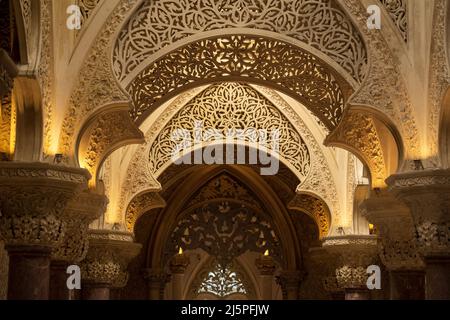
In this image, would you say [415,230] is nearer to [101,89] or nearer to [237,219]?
[101,89]

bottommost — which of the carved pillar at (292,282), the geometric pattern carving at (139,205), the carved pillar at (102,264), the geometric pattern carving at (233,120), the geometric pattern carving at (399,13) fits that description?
the carved pillar at (102,264)

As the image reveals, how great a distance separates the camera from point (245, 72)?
39.6 feet

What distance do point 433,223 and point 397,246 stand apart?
2134 mm

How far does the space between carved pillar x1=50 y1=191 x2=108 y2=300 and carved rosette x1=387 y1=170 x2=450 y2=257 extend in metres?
3.83

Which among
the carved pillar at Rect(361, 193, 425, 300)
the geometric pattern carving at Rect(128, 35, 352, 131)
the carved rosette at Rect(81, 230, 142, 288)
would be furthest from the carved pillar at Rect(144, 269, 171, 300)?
the geometric pattern carving at Rect(128, 35, 352, 131)

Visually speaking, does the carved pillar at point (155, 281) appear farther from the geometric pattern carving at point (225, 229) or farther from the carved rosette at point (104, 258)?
the carved rosette at point (104, 258)

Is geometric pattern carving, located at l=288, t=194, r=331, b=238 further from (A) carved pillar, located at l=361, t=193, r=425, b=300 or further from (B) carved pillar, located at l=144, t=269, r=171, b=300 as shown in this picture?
(B) carved pillar, located at l=144, t=269, r=171, b=300

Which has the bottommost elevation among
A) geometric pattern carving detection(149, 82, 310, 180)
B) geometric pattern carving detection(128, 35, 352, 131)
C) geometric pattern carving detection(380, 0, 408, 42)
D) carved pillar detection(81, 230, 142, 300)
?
carved pillar detection(81, 230, 142, 300)

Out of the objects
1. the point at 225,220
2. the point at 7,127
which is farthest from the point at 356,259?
the point at 7,127

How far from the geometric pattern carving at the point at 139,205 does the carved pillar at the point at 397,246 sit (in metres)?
4.95

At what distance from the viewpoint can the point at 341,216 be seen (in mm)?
16125

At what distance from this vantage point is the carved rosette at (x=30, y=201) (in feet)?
32.8

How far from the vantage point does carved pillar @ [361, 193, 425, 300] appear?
1209 centimetres

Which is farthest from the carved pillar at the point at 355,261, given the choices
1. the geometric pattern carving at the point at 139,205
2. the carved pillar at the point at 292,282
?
the carved pillar at the point at 292,282
